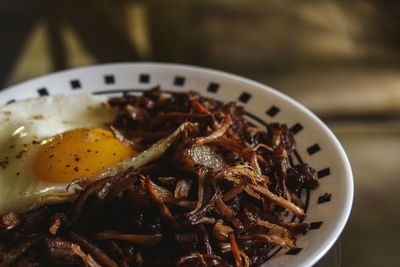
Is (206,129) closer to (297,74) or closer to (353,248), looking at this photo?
(353,248)

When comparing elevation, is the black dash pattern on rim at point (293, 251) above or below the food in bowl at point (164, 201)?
below

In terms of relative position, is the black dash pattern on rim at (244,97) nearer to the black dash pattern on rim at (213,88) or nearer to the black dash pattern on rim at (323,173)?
the black dash pattern on rim at (213,88)

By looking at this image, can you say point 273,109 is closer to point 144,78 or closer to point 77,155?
point 144,78

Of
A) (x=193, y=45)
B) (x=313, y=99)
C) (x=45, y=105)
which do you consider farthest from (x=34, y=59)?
(x=313, y=99)

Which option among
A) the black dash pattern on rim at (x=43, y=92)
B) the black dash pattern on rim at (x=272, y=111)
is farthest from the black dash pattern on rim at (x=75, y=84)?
the black dash pattern on rim at (x=272, y=111)

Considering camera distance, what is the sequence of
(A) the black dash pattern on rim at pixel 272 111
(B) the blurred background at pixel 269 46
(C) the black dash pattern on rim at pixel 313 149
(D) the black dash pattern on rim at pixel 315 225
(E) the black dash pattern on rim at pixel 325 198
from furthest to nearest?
(B) the blurred background at pixel 269 46, (A) the black dash pattern on rim at pixel 272 111, (C) the black dash pattern on rim at pixel 313 149, (E) the black dash pattern on rim at pixel 325 198, (D) the black dash pattern on rim at pixel 315 225

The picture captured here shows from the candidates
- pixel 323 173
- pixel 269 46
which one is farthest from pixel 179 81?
pixel 269 46
